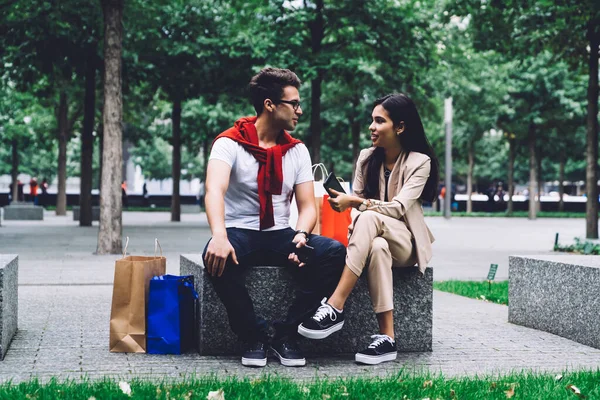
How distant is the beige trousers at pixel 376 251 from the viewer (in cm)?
528

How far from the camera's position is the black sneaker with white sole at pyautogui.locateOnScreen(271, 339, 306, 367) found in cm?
520

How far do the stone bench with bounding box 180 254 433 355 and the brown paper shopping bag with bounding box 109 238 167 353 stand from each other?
A: 367 mm

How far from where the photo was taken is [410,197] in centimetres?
555

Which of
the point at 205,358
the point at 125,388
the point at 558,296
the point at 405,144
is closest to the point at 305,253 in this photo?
the point at 205,358

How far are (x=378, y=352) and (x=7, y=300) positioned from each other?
2402 millimetres

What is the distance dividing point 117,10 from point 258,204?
953 centimetres

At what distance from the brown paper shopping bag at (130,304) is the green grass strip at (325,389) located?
35.6 inches

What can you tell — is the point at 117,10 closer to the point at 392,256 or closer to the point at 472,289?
the point at 472,289

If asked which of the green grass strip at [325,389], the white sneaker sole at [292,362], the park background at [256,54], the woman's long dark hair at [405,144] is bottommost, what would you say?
the white sneaker sole at [292,362]

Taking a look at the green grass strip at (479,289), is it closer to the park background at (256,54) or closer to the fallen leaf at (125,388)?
the fallen leaf at (125,388)

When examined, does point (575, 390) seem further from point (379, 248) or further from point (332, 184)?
point (332, 184)

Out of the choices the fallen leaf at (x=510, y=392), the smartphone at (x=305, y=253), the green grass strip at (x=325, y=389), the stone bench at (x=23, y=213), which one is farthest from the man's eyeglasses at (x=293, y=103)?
the stone bench at (x=23, y=213)

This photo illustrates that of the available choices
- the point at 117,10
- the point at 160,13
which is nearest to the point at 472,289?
the point at 117,10

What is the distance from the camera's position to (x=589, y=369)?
516 centimetres
